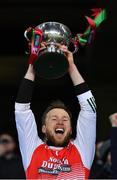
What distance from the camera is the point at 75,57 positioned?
7.98 metres

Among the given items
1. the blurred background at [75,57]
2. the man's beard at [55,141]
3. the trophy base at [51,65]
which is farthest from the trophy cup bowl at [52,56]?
the blurred background at [75,57]

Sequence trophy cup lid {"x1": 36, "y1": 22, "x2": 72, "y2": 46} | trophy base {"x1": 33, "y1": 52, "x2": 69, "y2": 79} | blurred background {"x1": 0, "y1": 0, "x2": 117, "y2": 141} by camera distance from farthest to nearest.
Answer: blurred background {"x1": 0, "y1": 0, "x2": 117, "y2": 141}, trophy cup lid {"x1": 36, "y1": 22, "x2": 72, "y2": 46}, trophy base {"x1": 33, "y1": 52, "x2": 69, "y2": 79}

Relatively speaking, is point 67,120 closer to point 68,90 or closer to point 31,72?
point 31,72

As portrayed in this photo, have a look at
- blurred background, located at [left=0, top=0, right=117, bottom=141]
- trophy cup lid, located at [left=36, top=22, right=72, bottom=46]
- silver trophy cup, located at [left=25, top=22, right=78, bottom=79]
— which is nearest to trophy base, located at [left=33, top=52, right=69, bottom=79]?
silver trophy cup, located at [left=25, top=22, right=78, bottom=79]

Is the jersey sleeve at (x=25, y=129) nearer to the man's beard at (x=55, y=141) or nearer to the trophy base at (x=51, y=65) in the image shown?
the man's beard at (x=55, y=141)

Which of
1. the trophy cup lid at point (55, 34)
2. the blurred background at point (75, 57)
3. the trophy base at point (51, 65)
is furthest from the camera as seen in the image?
the blurred background at point (75, 57)

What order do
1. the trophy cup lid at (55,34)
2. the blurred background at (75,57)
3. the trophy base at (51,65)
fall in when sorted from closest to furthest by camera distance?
1. the trophy base at (51,65)
2. the trophy cup lid at (55,34)
3. the blurred background at (75,57)

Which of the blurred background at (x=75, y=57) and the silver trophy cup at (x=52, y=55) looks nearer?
the silver trophy cup at (x=52, y=55)

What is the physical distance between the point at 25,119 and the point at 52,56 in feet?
1.17

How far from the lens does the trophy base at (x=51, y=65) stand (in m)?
3.48

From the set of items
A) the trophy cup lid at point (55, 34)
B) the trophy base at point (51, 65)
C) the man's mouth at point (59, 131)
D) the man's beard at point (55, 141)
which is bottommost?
the man's beard at point (55, 141)

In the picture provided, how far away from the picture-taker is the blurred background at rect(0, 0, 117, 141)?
698 centimetres

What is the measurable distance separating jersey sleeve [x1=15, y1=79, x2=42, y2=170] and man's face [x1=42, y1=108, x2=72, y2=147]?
10cm

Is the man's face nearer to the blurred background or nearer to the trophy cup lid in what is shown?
the trophy cup lid
